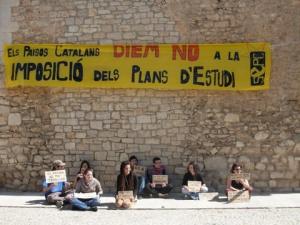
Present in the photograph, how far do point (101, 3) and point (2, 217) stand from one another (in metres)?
5.36

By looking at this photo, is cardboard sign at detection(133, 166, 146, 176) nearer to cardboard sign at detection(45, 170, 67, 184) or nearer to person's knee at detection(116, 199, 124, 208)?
person's knee at detection(116, 199, 124, 208)

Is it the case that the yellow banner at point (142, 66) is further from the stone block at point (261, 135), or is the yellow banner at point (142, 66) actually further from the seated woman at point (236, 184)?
the seated woman at point (236, 184)

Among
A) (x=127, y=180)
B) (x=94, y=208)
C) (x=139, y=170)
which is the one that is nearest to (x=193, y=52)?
(x=139, y=170)

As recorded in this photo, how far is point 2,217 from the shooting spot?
7.00 m

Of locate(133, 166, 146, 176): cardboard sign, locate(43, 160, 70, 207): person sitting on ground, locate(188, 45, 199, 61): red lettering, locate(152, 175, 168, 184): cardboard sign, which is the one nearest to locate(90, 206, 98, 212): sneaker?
locate(43, 160, 70, 207): person sitting on ground

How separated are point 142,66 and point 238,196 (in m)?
3.61

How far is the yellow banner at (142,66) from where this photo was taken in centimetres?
940

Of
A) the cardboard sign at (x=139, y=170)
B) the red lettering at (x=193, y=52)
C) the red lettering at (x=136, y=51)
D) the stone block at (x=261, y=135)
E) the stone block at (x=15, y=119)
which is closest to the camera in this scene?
the cardboard sign at (x=139, y=170)

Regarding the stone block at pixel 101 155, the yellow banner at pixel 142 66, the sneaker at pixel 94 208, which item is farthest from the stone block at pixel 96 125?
the sneaker at pixel 94 208

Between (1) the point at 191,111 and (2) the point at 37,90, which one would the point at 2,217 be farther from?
(1) the point at 191,111

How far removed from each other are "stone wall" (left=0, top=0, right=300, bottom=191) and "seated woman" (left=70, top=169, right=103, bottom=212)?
1539mm

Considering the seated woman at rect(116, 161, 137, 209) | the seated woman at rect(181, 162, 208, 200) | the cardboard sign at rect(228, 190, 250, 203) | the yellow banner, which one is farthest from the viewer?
the yellow banner

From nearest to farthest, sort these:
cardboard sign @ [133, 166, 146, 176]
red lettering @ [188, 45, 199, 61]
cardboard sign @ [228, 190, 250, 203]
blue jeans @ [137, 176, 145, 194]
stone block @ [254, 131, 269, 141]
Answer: cardboard sign @ [228, 190, 250, 203], blue jeans @ [137, 176, 145, 194], cardboard sign @ [133, 166, 146, 176], stone block @ [254, 131, 269, 141], red lettering @ [188, 45, 199, 61]

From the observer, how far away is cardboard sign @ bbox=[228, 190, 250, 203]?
8164 millimetres
